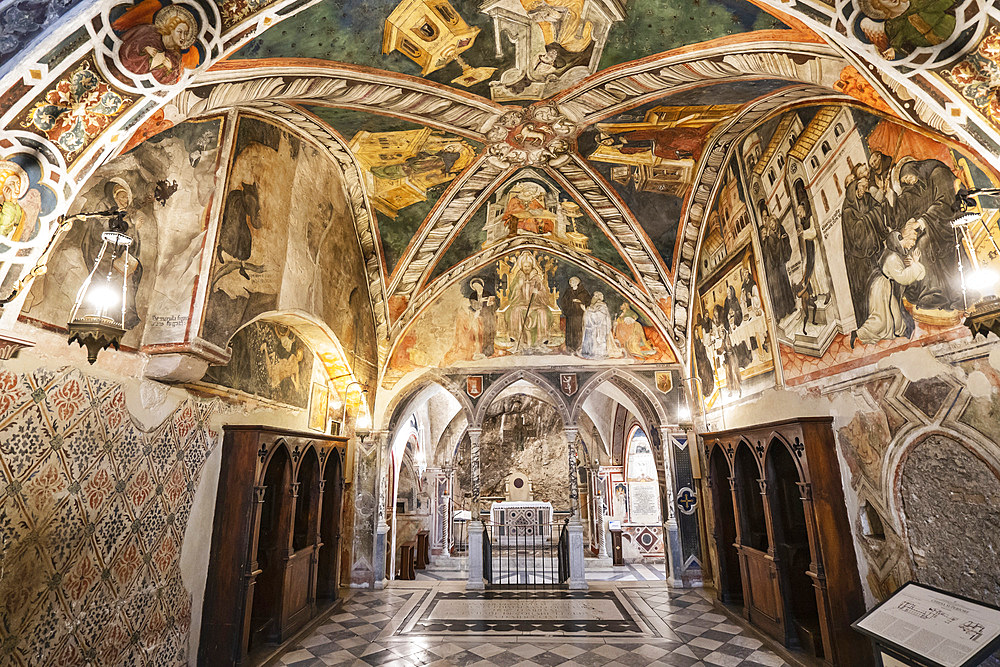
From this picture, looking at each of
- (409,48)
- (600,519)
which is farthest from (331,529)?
(600,519)

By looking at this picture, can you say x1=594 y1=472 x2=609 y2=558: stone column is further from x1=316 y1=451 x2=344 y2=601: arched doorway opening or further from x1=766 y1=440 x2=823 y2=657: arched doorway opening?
x1=766 y1=440 x2=823 y2=657: arched doorway opening

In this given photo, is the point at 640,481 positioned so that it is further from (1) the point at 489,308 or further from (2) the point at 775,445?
(2) the point at 775,445

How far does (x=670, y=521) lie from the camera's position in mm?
10492

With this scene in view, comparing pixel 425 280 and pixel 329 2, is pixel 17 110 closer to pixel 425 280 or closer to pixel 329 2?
pixel 329 2

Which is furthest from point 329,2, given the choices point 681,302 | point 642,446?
point 642,446

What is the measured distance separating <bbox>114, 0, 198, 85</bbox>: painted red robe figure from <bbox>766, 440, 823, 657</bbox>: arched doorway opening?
7.52 meters

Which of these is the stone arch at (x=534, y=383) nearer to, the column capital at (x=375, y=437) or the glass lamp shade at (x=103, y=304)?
the column capital at (x=375, y=437)

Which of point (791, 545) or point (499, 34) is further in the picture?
point (791, 545)

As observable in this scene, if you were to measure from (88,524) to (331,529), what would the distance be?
5.66m

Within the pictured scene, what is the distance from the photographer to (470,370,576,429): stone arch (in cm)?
1113

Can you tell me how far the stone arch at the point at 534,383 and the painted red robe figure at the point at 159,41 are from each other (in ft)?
27.4

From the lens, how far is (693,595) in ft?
31.3

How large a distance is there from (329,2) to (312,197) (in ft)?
11.5

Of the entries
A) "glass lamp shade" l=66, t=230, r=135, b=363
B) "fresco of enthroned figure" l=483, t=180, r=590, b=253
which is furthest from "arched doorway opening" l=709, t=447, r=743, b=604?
"glass lamp shade" l=66, t=230, r=135, b=363
